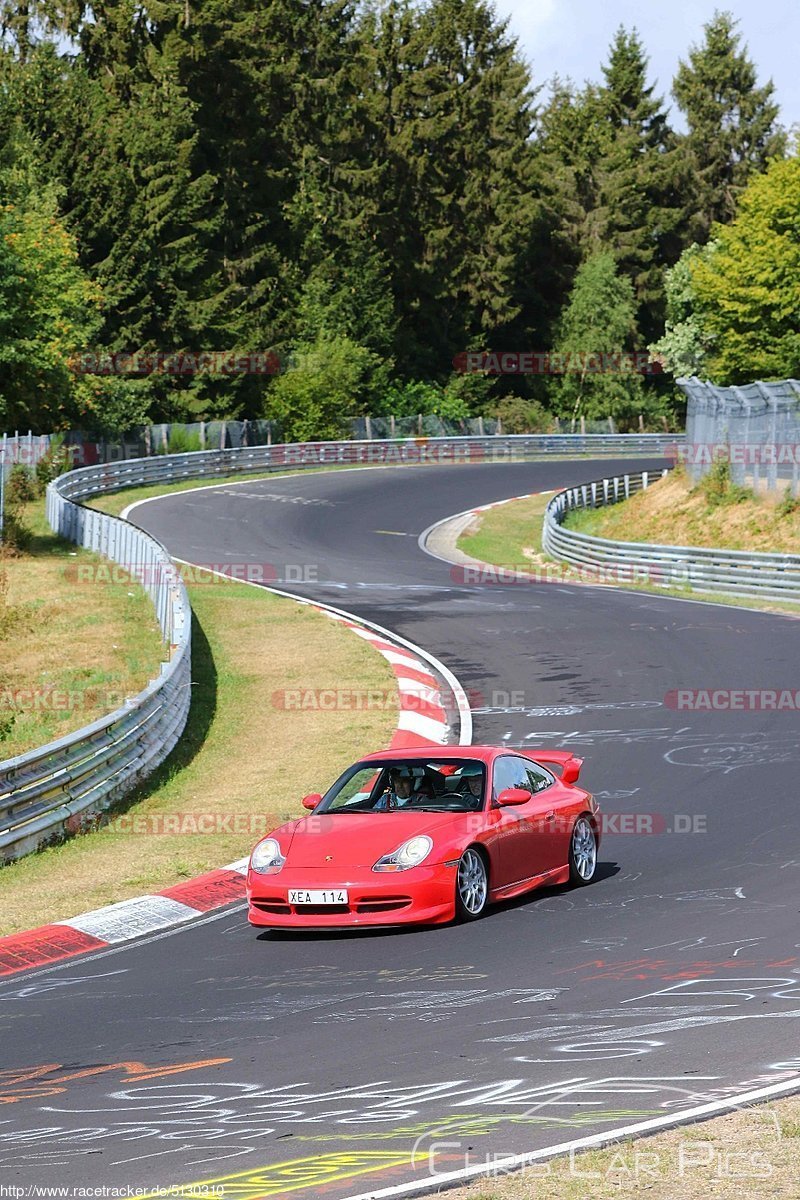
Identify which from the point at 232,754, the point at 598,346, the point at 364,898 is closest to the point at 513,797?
the point at 364,898

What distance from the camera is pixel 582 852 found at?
41.3 ft

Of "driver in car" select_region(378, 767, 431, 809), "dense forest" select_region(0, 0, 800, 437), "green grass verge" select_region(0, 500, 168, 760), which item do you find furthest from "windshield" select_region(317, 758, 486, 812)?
"dense forest" select_region(0, 0, 800, 437)

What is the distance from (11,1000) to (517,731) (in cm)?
1130

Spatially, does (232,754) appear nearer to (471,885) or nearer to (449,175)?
(471,885)

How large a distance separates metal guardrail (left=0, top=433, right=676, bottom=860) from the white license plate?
3.73 metres

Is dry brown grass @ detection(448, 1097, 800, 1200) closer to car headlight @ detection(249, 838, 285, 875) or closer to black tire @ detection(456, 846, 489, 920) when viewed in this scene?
black tire @ detection(456, 846, 489, 920)

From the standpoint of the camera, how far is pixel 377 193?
96.9 m

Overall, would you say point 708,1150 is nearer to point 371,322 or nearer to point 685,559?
point 685,559

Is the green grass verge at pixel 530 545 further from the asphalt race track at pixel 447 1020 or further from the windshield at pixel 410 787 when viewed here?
the windshield at pixel 410 787

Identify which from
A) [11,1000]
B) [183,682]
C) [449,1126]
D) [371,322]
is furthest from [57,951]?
[371,322]

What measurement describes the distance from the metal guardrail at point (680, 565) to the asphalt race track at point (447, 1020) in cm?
1494

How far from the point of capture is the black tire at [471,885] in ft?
36.5

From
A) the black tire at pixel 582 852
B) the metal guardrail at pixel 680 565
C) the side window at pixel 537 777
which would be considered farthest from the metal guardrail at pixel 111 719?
the metal guardrail at pixel 680 565

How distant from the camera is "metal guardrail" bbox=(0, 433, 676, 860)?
14.3 m
